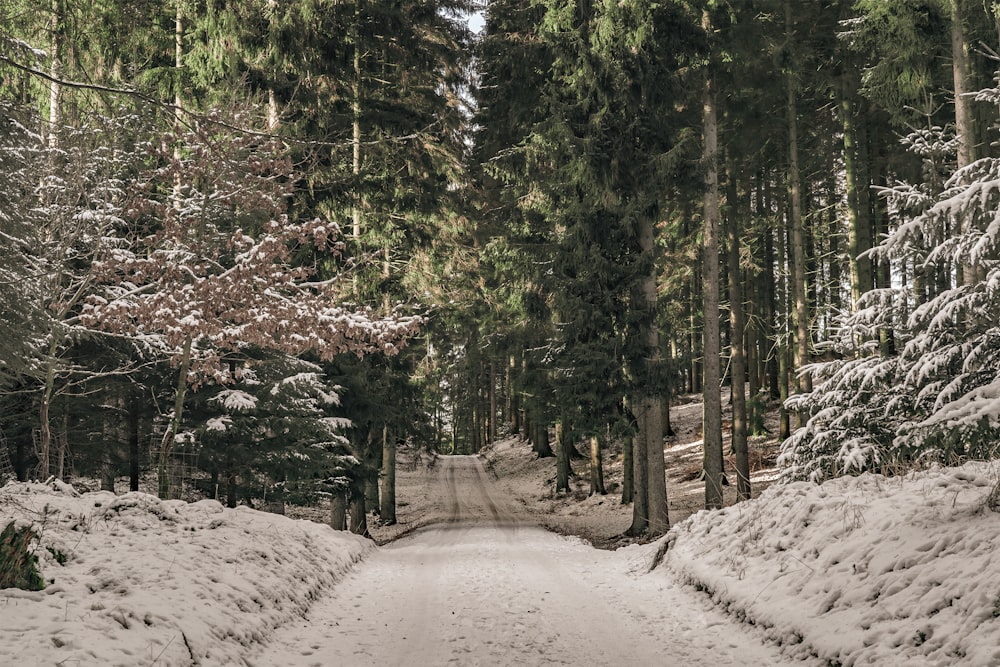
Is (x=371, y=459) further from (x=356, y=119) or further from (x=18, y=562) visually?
(x=18, y=562)

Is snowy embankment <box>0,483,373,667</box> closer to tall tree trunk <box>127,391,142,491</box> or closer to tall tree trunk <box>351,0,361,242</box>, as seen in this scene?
tall tree trunk <box>127,391,142,491</box>

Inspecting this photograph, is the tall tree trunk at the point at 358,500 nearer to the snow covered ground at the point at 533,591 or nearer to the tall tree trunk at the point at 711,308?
the snow covered ground at the point at 533,591

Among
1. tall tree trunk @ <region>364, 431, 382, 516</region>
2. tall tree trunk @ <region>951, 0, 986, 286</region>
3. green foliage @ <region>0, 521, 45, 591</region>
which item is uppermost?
tall tree trunk @ <region>951, 0, 986, 286</region>

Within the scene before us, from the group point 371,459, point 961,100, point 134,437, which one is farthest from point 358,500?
point 961,100

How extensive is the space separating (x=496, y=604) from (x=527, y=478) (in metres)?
26.1

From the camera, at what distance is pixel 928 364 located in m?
8.53

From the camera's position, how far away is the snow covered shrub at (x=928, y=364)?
19.4 feet

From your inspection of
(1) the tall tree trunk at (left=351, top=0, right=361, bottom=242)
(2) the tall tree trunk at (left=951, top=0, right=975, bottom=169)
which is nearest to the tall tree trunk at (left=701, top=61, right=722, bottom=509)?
(2) the tall tree trunk at (left=951, top=0, right=975, bottom=169)

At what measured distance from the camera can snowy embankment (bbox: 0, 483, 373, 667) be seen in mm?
5176

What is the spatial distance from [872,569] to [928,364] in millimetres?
3486

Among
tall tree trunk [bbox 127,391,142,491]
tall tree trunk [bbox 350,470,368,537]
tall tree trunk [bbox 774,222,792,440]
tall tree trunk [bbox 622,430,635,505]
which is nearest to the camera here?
tall tree trunk [bbox 350,470,368,537]

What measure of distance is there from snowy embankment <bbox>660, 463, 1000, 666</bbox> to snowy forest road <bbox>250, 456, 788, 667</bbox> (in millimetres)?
474

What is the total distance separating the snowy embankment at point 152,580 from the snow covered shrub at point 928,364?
20.9 ft

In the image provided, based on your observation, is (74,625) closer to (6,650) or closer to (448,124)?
(6,650)
